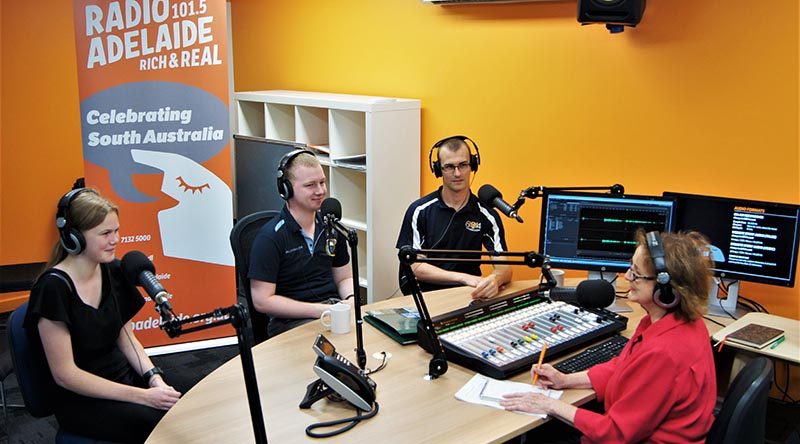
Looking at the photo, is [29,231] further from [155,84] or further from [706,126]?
[706,126]

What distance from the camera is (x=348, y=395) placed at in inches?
84.7

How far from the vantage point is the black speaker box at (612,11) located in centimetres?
340

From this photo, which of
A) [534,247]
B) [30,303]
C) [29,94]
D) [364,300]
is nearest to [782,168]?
[534,247]

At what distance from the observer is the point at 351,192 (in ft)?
15.8

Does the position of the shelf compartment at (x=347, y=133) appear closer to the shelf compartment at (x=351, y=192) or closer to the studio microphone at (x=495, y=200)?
the shelf compartment at (x=351, y=192)

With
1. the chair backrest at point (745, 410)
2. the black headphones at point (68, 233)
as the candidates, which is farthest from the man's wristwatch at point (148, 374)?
the chair backrest at point (745, 410)

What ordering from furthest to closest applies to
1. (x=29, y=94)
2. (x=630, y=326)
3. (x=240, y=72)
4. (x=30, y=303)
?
(x=240, y=72) → (x=29, y=94) → (x=630, y=326) → (x=30, y=303)

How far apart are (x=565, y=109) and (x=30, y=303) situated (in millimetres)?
2823

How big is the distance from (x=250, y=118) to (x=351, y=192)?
1.14m

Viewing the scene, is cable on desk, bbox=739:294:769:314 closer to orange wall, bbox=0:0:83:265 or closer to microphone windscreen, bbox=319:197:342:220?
microphone windscreen, bbox=319:197:342:220

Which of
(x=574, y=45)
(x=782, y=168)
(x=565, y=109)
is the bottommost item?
(x=782, y=168)

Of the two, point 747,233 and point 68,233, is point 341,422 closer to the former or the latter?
point 68,233

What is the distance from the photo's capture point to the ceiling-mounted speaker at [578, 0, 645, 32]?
340 centimetres

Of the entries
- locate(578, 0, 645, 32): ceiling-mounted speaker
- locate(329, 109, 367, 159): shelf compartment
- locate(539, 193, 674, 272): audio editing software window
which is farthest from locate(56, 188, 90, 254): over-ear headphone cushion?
locate(578, 0, 645, 32): ceiling-mounted speaker
